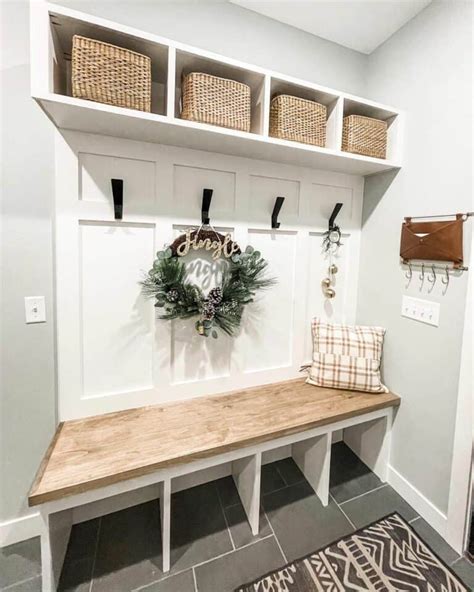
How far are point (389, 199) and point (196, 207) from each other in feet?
3.91

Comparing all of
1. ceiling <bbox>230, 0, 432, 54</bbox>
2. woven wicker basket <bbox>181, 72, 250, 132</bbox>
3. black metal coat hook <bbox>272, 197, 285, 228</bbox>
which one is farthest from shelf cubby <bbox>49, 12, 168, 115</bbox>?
black metal coat hook <bbox>272, 197, 285, 228</bbox>

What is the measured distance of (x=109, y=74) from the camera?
1.13 meters

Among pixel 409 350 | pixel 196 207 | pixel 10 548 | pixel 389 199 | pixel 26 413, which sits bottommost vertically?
pixel 10 548

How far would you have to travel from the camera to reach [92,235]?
142 cm

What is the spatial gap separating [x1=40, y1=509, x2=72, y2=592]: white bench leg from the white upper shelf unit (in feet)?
5.09

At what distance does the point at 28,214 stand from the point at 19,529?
153 cm

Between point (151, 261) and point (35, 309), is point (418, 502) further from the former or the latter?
point (35, 309)

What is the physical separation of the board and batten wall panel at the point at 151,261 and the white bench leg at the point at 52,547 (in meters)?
0.44

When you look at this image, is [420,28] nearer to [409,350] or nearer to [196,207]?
[196,207]

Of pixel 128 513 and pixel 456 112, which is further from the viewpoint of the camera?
pixel 128 513

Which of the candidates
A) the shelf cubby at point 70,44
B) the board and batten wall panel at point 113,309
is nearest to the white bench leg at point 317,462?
the board and batten wall panel at point 113,309

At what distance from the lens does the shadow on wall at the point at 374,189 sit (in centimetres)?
182

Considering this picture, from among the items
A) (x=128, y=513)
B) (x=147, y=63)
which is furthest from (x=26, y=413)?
(x=147, y=63)

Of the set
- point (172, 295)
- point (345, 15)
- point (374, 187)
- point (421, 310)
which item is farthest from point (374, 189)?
point (172, 295)
